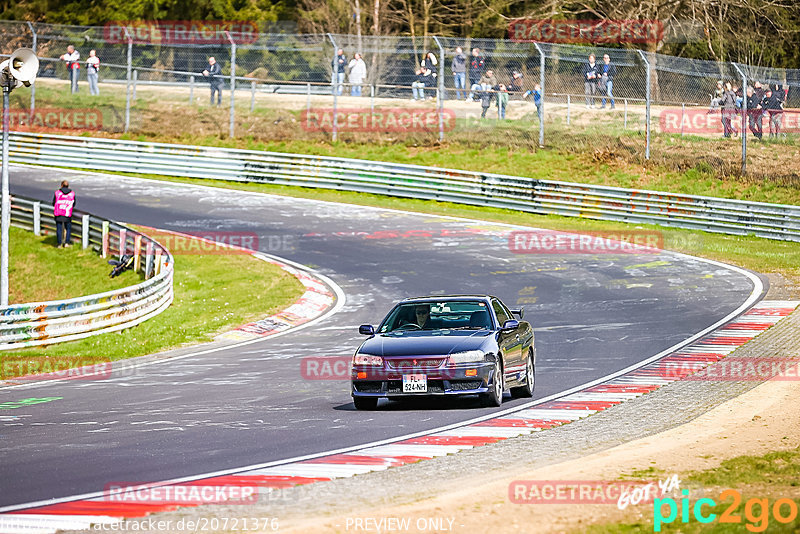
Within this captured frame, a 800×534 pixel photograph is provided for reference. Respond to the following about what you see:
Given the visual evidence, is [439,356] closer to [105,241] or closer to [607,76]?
[105,241]

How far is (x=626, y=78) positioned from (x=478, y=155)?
6.03m

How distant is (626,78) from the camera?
34.9 m

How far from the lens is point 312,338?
1931cm

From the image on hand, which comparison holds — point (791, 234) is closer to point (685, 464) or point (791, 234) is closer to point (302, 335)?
point (302, 335)

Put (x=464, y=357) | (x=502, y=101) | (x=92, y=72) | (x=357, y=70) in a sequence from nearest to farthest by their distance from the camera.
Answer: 1. (x=464, y=357)
2. (x=502, y=101)
3. (x=357, y=70)
4. (x=92, y=72)

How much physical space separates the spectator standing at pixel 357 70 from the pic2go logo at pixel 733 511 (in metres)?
32.3

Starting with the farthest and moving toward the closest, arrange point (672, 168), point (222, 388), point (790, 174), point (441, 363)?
point (672, 168) → point (790, 174) → point (222, 388) → point (441, 363)

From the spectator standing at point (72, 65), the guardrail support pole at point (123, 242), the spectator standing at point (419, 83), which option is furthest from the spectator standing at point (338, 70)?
the guardrail support pole at point (123, 242)

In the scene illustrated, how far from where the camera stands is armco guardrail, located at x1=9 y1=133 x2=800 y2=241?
3056 centimetres

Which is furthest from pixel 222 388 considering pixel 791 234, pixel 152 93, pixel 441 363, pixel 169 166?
pixel 152 93

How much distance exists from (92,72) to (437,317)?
32.8 m

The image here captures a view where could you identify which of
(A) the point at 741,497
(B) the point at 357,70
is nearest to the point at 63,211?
(B) the point at 357,70

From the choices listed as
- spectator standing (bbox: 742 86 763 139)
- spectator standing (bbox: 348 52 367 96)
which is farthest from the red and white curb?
spectator standing (bbox: 348 52 367 96)

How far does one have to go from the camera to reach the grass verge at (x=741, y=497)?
7.00m
